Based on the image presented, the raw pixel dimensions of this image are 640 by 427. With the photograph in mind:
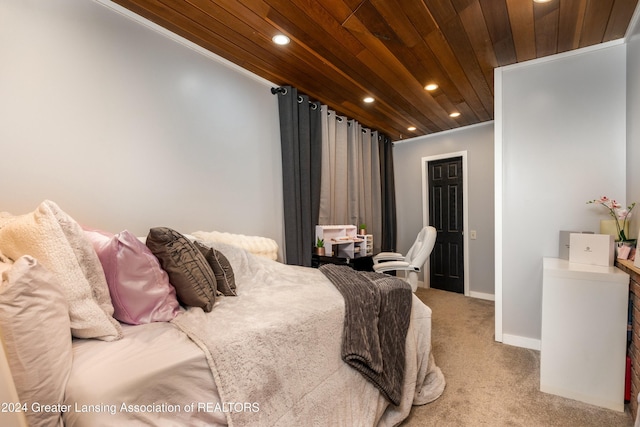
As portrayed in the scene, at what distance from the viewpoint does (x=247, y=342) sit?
1.10 metres

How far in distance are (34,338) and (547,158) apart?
332 centimetres

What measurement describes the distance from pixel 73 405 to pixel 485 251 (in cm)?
456

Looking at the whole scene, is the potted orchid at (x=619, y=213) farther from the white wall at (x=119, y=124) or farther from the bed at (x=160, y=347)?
the white wall at (x=119, y=124)

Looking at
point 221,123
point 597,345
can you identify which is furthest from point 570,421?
point 221,123

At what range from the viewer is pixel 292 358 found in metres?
1.24

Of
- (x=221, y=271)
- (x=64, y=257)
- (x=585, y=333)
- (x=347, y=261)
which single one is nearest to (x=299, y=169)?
(x=347, y=261)

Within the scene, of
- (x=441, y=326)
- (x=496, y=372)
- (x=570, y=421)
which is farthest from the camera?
(x=441, y=326)

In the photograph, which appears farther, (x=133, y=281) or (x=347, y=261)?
(x=347, y=261)

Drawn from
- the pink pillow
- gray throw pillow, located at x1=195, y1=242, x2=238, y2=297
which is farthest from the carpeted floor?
the pink pillow

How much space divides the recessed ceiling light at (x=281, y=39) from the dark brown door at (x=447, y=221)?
3311 millimetres

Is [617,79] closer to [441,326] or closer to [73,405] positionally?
[441,326]

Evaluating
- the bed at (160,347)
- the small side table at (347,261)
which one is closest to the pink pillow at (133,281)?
the bed at (160,347)

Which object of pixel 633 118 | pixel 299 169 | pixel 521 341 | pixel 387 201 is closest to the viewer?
pixel 633 118

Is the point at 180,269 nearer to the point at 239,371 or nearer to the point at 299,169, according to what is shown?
Answer: the point at 239,371
